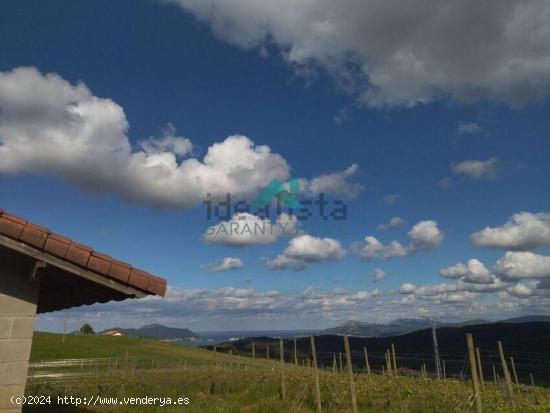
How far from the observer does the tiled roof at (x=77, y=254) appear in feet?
16.8

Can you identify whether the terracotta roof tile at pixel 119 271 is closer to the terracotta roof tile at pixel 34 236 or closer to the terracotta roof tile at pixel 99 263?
the terracotta roof tile at pixel 99 263

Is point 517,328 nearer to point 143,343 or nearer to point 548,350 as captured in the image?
point 548,350

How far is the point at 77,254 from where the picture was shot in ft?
17.5

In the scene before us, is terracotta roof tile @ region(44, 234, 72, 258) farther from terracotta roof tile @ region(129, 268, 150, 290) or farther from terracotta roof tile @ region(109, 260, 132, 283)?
terracotta roof tile @ region(129, 268, 150, 290)

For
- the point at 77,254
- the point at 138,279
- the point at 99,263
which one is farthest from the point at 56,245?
the point at 138,279

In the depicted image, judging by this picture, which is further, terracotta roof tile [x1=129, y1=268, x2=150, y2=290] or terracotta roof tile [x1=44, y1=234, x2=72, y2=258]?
terracotta roof tile [x1=129, y1=268, x2=150, y2=290]

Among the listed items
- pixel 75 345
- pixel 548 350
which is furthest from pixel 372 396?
pixel 548 350

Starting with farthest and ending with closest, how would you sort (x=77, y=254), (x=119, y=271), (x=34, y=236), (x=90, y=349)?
(x=90, y=349) → (x=119, y=271) → (x=77, y=254) → (x=34, y=236)

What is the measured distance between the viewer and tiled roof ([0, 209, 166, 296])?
5105 millimetres

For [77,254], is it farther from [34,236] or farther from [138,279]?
[138,279]

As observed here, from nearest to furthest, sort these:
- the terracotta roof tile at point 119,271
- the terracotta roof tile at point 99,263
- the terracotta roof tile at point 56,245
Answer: the terracotta roof tile at point 56,245
the terracotta roof tile at point 99,263
the terracotta roof tile at point 119,271

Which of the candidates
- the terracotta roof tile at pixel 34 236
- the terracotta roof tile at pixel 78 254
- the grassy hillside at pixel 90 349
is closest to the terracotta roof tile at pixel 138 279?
the terracotta roof tile at pixel 78 254

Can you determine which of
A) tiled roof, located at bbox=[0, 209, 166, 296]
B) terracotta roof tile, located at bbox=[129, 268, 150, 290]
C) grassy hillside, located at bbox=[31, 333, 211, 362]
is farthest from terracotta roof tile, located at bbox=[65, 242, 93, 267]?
grassy hillside, located at bbox=[31, 333, 211, 362]

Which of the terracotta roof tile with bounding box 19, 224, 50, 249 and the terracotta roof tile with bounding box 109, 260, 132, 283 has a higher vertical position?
the terracotta roof tile with bounding box 19, 224, 50, 249
